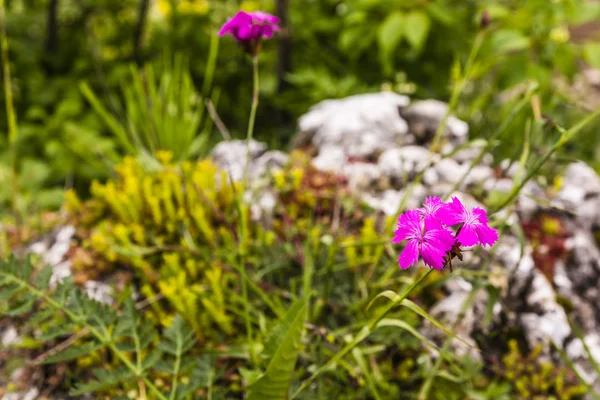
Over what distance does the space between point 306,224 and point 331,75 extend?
161cm

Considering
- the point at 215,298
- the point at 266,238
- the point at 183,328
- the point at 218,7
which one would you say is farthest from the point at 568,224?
the point at 218,7

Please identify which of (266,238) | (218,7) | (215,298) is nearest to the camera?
(215,298)

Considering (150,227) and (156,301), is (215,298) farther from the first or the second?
(150,227)

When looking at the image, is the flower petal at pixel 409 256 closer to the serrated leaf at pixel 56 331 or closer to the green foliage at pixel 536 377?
the serrated leaf at pixel 56 331

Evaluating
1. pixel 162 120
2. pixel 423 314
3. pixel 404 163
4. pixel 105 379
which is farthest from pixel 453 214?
pixel 162 120

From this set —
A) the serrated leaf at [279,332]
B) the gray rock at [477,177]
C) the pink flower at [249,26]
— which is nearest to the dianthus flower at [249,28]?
the pink flower at [249,26]

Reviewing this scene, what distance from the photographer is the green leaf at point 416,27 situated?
2.61m

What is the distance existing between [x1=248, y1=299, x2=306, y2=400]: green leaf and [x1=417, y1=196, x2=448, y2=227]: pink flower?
0.42 meters

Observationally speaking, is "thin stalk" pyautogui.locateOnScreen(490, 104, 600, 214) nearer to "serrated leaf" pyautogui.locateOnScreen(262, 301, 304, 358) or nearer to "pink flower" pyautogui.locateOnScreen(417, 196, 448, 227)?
"pink flower" pyautogui.locateOnScreen(417, 196, 448, 227)

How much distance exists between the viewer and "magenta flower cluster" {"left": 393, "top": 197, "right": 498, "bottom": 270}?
0.83 m

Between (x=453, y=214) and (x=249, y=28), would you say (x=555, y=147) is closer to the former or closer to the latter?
(x=453, y=214)

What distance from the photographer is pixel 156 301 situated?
1746mm

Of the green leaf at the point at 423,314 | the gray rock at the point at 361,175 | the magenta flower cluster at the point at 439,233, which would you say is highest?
the magenta flower cluster at the point at 439,233

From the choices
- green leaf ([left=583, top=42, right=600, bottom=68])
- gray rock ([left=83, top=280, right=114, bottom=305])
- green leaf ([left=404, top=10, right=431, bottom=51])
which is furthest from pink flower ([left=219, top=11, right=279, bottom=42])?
green leaf ([left=583, top=42, right=600, bottom=68])
